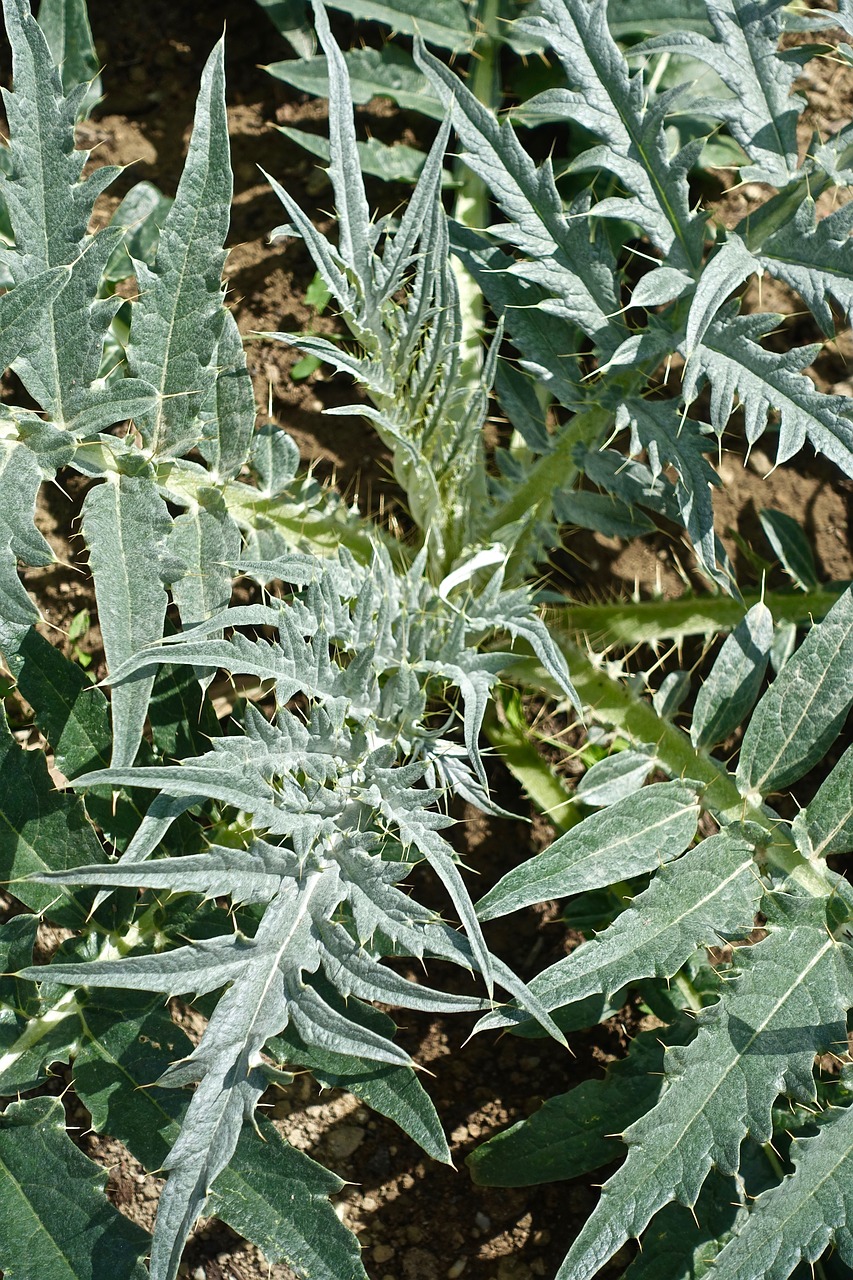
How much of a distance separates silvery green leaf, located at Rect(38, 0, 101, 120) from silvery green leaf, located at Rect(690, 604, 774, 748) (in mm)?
2034

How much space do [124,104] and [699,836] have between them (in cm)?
278

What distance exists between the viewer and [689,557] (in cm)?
301

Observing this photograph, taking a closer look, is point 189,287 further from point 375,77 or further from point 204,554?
point 375,77

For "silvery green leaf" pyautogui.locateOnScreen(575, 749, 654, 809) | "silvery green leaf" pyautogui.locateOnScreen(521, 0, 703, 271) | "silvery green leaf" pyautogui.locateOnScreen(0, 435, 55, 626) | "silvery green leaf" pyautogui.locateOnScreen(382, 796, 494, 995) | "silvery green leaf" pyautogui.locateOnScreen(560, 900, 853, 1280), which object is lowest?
"silvery green leaf" pyautogui.locateOnScreen(560, 900, 853, 1280)

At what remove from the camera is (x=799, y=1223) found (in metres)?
1.58

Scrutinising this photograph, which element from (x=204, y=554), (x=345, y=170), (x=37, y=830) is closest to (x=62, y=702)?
(x=37, y=830)

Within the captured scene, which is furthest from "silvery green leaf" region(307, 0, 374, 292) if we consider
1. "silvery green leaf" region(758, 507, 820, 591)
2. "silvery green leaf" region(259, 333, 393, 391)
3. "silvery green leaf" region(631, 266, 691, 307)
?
"silvery green leaf" region(758, 507, 820, 591)

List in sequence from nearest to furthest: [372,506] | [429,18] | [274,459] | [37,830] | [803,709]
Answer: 1. [37,830]
2. [803,709]
3. [274,459]
4. [429,18]
5. [372,506]

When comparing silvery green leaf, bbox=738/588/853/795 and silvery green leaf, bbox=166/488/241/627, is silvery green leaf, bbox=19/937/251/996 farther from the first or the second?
silvery green leaf, bbox=738/588/853/795

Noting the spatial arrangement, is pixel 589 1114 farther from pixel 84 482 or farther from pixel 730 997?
pixel 84 482

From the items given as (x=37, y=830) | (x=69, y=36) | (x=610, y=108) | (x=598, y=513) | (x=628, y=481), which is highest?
(x=69, y=36)

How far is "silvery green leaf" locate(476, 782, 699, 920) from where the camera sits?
1.73 m

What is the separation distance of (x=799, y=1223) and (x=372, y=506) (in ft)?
6.59

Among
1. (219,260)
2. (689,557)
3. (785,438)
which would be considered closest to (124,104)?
(219,260)
